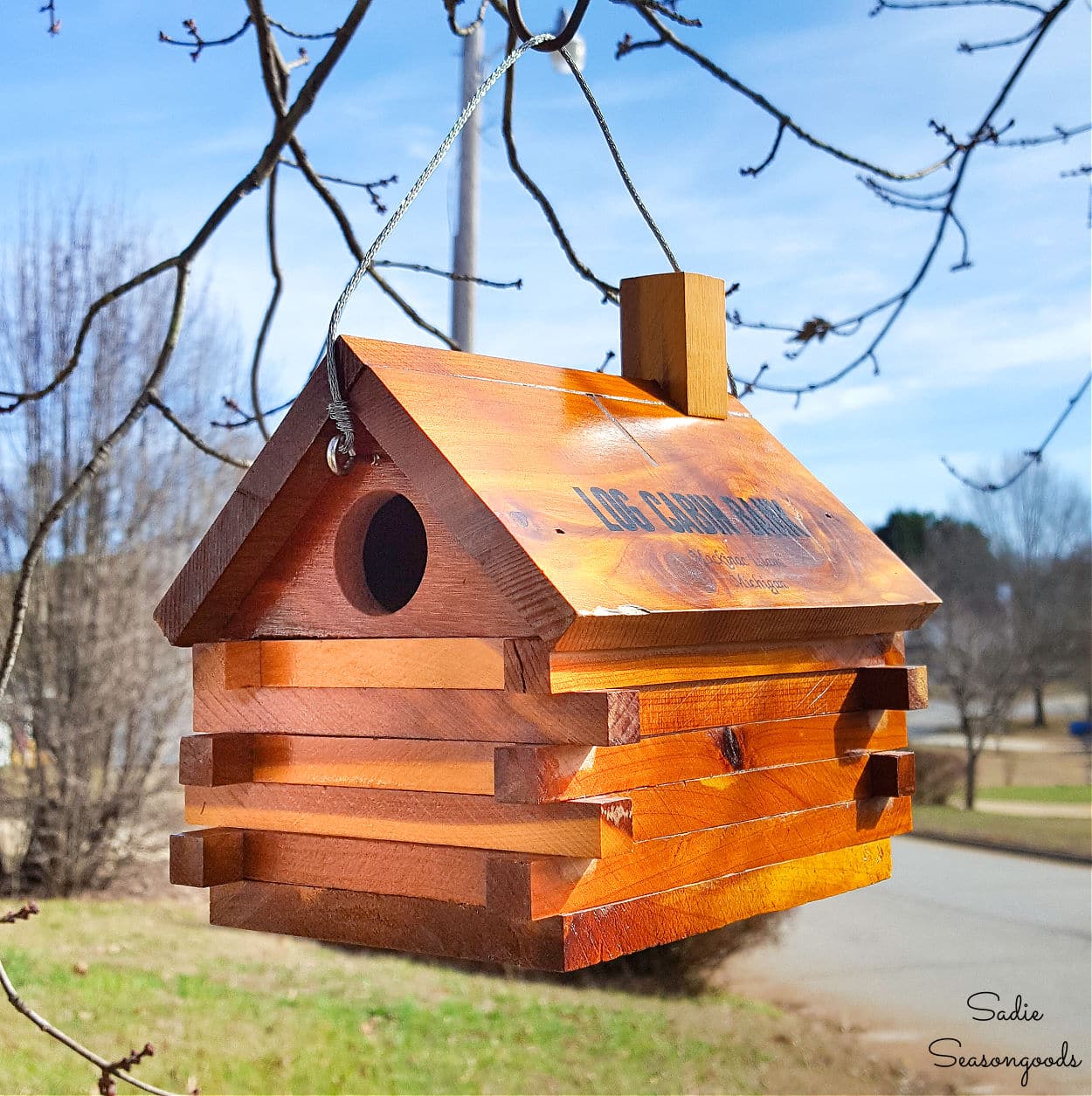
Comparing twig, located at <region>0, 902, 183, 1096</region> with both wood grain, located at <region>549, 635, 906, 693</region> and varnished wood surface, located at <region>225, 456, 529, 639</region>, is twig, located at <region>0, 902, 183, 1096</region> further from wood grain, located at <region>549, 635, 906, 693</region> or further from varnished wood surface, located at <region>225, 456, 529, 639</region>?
wood grain, located at <region>549, 635, 906, 693</region>

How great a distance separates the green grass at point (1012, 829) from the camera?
9.44 m

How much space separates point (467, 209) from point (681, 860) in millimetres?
4013

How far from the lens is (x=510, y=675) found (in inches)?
47.3

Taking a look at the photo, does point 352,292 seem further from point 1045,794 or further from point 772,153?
point 1045,794

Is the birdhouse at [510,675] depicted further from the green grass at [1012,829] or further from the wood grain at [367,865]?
the green grass at [1012,829]

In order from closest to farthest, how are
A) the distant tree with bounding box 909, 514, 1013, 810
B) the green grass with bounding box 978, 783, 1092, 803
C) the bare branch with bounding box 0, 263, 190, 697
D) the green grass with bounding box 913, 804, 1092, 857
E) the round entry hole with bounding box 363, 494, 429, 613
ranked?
the round entry hole with bounding box 363, 494, 429, 613, the bare branch with bounding box 0, 263, 190, 697, the green grass with bounding box 913, 804, 1092, 857, the green grass with bounding box 978, 783, 1092, 803, the distant tree with bounding box 909, 514, 1013, 810

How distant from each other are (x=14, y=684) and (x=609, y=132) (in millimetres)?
8917

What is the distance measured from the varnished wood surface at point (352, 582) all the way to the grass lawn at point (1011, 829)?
8823 millimetres

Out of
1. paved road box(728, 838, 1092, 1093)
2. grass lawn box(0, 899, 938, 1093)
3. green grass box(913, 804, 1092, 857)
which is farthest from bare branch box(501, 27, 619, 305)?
green grass box(913, 804, 1092, 857)

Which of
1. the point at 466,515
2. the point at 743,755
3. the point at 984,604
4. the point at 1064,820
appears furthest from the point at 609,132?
the point at 984,604

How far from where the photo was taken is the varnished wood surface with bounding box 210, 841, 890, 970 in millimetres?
1200

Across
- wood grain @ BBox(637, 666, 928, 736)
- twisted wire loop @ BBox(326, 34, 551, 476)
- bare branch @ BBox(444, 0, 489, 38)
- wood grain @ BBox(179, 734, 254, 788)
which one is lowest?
wood grain @ BBox(179, 734, 254, 788)

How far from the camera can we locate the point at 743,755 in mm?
1461

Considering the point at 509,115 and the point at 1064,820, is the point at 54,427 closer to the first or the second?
the point at 509,115
